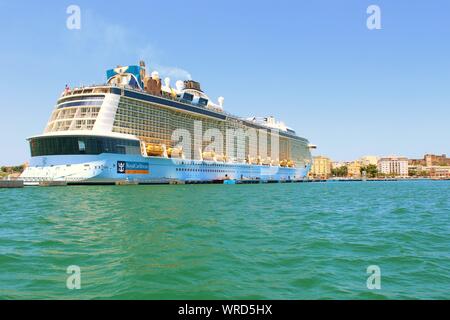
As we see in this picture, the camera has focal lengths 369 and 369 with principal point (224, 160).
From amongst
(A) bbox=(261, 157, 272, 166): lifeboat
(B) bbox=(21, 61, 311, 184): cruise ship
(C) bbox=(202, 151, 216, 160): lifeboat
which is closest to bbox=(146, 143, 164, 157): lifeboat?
(B) bbox=(21, 61, 311, 184): cruise ship

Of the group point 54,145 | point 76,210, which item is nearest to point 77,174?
point 54,145

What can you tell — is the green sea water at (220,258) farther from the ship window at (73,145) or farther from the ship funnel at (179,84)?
the ship funnel at (179,84)

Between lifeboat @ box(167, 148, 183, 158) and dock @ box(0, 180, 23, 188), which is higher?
lifeboat @ box(167, 148, 183, 158)

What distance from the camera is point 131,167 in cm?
5341

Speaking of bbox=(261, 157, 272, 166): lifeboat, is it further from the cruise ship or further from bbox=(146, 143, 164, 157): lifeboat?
bbox=(146, 143, 164, 157): lifeboat

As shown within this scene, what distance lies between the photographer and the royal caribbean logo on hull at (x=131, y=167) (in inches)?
2040

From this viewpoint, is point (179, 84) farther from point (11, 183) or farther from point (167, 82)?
point (11, 183)

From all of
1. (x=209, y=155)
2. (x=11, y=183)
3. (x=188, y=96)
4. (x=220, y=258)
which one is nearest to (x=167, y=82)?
(x=188, y=96)

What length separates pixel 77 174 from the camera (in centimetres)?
4828

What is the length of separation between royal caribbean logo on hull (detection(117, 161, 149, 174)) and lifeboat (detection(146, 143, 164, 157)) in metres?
4.56

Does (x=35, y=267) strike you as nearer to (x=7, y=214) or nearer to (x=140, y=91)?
(x=7, y=214)

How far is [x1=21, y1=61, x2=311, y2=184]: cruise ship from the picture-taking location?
49.6 meters
